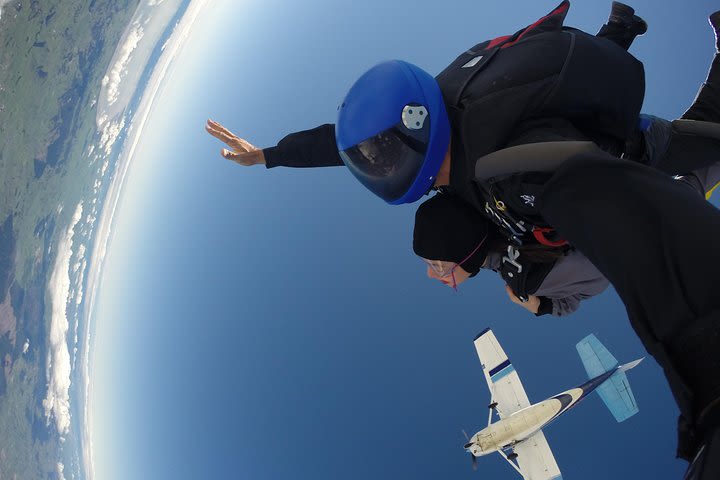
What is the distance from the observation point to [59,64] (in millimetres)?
12117

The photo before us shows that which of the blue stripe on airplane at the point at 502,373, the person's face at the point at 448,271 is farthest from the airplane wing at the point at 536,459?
the person's face at the point at 448,271

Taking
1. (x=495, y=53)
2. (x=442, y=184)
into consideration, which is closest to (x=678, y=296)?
(x=442, y=184)

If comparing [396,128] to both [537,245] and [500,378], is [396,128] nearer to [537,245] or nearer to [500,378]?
[537,245]

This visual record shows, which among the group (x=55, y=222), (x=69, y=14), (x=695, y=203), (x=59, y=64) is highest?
(x=69, y=14)

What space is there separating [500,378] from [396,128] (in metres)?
5.44

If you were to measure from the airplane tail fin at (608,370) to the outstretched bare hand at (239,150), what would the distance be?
227 inches

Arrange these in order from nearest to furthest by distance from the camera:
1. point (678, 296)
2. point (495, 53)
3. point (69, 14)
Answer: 1. point (678, 296)
2. point (495, 53)
3. point (69, 14)

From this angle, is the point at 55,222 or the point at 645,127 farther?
the point at 55,222

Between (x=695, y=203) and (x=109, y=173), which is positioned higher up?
(x=109, y=173)

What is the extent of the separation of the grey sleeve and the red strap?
15cm

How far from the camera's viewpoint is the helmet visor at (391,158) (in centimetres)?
111

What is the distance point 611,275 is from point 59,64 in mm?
16408

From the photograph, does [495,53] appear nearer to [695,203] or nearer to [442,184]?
[442,184]

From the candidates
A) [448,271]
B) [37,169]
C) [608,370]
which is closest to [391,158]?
[448,271]
